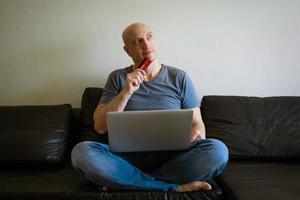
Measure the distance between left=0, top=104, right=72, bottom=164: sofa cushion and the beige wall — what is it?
28 cm

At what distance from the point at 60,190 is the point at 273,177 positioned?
3.14 ft

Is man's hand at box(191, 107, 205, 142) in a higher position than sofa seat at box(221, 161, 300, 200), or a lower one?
higher

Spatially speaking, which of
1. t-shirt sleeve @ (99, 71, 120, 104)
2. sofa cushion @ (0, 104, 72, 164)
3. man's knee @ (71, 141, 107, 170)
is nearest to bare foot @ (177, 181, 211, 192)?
man's knee @ (71, 141, 107, 170)

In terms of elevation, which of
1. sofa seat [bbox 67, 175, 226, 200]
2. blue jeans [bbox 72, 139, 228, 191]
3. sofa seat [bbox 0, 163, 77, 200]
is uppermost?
blue jeans [bbox 72, 139, 228, 191]

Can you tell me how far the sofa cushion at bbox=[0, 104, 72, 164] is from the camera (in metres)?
1.65

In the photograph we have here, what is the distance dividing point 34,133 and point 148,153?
2.27ft

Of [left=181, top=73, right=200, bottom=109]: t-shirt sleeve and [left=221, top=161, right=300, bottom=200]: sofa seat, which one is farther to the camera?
[left=181, top=73, right=200, bottom=109]: t-shirt sleeve

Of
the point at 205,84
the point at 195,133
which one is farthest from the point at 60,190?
the point at 205,84

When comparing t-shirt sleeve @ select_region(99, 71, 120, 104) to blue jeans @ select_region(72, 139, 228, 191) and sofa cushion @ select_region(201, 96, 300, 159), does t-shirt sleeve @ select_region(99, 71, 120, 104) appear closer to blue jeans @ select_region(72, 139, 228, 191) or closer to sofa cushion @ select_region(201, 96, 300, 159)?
blue jeans @ select_region(72, 139, 228, 191)

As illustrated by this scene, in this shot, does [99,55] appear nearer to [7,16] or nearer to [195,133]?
[7,16]

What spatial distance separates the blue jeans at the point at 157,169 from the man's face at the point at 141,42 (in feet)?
1.80

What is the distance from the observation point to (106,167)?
1318 millimetres

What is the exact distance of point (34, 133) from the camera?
5.62 feet

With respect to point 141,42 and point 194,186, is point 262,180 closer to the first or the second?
point 194,186
